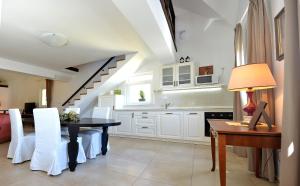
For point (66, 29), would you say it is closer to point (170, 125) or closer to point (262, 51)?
point (170, 125)

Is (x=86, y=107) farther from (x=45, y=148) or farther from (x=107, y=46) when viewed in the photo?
(x=45, y=148)

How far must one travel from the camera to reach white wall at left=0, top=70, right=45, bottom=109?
25.7 ft

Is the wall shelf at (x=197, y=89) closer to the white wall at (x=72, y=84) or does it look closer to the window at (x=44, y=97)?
the white wall at (x=72, y=84)

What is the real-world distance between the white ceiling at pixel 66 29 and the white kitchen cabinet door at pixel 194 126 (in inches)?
86.2

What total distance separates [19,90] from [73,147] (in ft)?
27.4

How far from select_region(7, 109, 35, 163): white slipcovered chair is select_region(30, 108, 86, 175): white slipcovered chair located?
52 centimetres

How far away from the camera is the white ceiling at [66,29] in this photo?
253 cm

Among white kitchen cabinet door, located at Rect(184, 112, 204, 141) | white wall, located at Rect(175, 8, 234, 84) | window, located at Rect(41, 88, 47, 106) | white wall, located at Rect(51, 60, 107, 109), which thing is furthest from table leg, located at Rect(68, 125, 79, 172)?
window, located at Rect(41, 88, 47, 106)

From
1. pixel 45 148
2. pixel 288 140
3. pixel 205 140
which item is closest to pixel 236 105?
pixel 205 140

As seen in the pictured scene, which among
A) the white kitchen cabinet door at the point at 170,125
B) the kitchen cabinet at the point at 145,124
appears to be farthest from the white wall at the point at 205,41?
the kitchen cabinet at the point at 145,124

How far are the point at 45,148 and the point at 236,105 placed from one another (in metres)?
3.32

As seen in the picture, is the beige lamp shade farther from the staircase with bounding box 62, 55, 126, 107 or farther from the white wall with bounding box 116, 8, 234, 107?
the staircase with bounding box 62, 55, 126, 107

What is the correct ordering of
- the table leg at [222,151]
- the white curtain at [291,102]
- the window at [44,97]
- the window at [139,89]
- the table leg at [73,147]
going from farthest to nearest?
1. the window at [44,97]
2. the window at [139,89]
3. the table leg at [73,147]
4. the table leg at [222,151]
5. the white curtain at [291,102]

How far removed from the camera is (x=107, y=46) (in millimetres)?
4199
